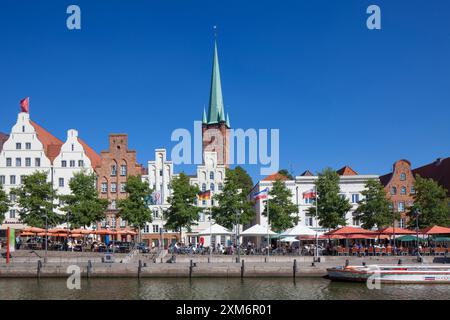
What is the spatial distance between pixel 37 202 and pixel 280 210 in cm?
2713

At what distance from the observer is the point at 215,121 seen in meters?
127

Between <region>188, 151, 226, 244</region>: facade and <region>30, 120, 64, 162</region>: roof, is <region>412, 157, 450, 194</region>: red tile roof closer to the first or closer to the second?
<region>188, 151, 226, 244</region>: facade

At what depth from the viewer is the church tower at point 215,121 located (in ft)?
407

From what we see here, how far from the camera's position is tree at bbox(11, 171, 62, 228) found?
61.8m

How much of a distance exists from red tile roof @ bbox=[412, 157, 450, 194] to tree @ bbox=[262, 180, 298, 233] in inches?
1087

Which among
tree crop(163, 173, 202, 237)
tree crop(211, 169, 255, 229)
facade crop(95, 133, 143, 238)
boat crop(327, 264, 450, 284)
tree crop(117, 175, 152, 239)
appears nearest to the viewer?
boat crop(327, 264, 450, 284)

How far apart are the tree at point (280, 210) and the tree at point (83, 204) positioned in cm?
1938

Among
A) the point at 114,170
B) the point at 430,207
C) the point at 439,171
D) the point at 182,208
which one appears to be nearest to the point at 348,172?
the point at 439,171

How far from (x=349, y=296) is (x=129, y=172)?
159ft

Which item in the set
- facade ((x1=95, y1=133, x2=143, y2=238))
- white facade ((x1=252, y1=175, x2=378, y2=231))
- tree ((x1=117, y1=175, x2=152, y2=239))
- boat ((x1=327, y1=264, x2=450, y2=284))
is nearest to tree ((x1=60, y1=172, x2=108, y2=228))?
tree ((x1=117, y1=175, x2=152, y2=239))

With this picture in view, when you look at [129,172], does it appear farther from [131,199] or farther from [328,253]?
[328,253]

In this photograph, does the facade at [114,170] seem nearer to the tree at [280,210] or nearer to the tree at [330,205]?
the tree at [280,210]

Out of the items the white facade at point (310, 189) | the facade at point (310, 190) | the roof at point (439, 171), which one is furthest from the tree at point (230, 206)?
the roof at point (439, 171)
